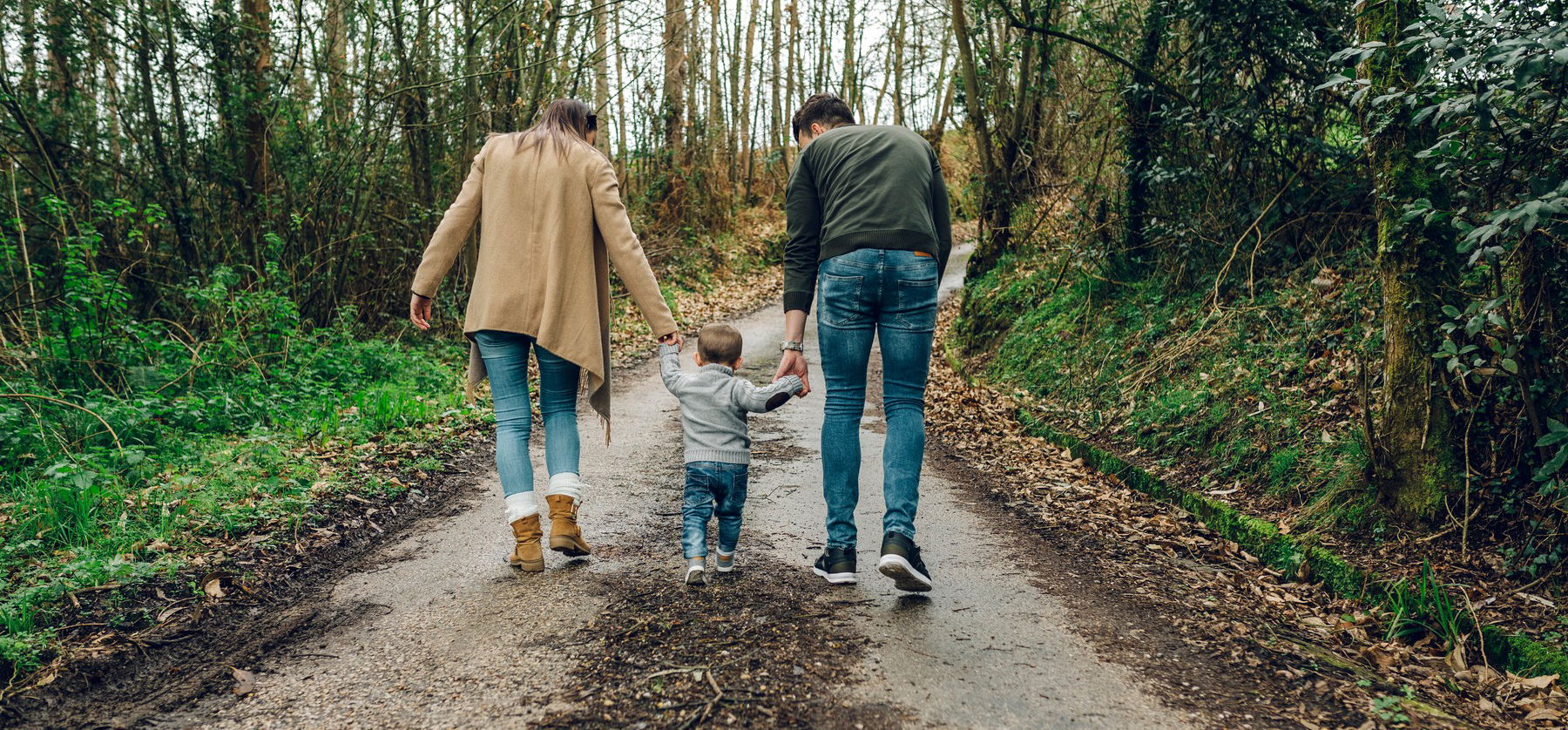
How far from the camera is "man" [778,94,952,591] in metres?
3.64

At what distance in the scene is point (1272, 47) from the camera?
275 inches

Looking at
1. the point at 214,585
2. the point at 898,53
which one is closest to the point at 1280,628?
the point at 214,585

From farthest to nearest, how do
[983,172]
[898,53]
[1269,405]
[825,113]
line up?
[898,53]
[983,172]
[1269,405]
[825,113]

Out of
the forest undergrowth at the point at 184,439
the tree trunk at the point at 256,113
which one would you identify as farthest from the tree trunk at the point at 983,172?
the tree trunk at the point at 256,113

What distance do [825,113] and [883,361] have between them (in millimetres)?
1151

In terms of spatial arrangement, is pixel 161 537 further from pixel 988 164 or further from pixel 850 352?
pixel 988 164

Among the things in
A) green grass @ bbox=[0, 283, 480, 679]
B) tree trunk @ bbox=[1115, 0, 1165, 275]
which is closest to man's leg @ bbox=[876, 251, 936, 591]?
green grass @ bbox=[0, 283, 480, 679]

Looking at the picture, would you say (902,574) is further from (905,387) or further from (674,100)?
(674,100)

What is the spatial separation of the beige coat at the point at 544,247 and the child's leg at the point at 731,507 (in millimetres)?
681

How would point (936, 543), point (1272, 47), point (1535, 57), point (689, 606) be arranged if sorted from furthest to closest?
point (1272, 47), point (936, 543), point (689, 606), point (1535, 57)

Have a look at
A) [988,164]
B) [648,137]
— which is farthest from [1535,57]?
[648,137]

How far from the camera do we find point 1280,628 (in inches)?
143

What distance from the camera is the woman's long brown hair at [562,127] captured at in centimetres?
402

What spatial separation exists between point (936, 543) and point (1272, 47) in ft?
16.4
